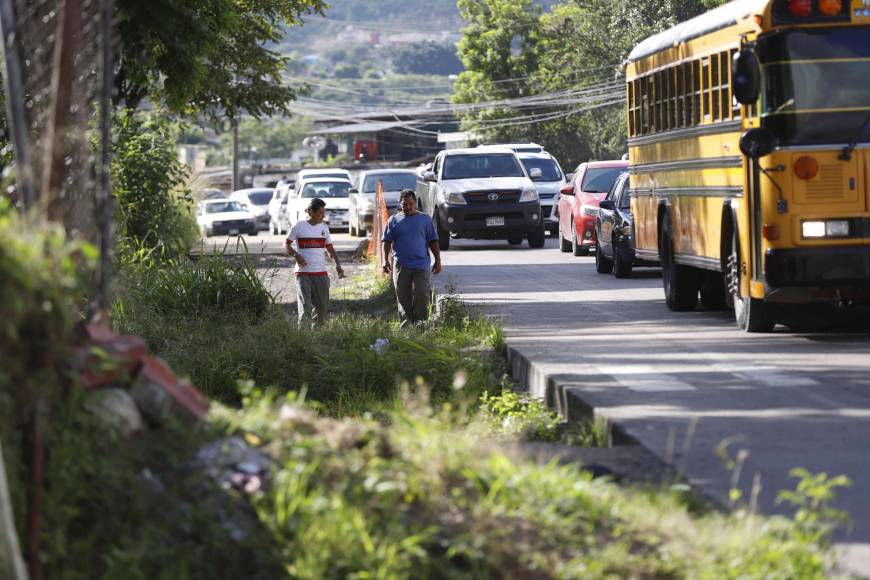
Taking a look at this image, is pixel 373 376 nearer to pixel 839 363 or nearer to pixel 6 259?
pixel 839 363

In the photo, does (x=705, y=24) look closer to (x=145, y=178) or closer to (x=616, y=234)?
(x=616, y=234)

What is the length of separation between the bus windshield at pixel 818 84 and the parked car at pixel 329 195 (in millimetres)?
32466

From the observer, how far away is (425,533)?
581 centimetres

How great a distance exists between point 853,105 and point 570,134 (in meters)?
67.8

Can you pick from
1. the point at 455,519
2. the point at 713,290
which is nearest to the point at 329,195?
the point at 713,290

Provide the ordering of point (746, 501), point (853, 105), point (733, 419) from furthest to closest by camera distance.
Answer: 1. point (853, 105)
2. point (733, 419)
3. point (746, 501)

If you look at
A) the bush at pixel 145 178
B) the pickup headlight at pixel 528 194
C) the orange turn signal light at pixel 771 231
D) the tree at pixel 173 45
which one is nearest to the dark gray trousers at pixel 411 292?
the tree at pixel 173 45

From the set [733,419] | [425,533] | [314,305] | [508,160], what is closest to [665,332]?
[314,305]

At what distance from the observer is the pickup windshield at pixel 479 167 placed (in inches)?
1300

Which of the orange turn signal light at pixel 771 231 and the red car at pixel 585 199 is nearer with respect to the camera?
the orange turn signal light at pixel 771 231

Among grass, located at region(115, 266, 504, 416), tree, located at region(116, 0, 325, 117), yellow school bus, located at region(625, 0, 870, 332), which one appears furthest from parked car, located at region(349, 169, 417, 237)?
yellow school bus, located at region(625, 0, 870, 332)

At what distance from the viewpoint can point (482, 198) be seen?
32.0 metres

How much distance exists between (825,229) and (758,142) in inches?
37.5

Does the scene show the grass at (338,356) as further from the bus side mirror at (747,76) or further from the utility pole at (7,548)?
the utility pole at (7,548)
